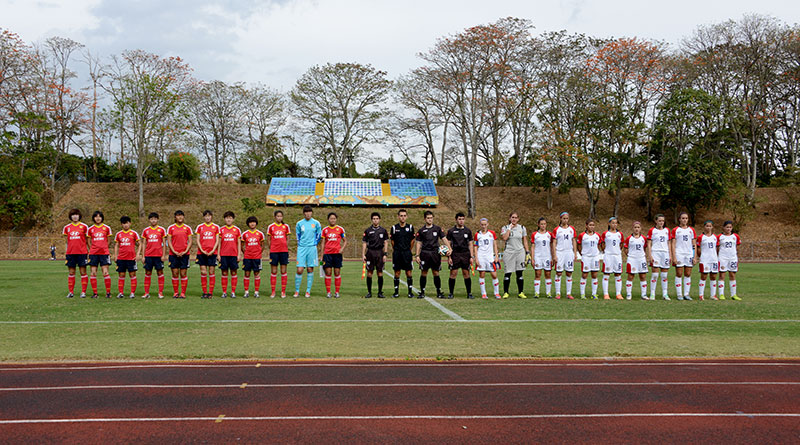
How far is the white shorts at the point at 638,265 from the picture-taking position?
12.5 meters

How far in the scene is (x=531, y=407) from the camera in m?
4.79

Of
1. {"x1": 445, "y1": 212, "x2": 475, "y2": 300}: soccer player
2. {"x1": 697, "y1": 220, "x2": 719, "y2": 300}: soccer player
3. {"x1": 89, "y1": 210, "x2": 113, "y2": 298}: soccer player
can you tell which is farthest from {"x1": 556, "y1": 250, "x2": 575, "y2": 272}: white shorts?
{"x1": 89, "y1": 210, "x2": 113, "y2": 298}: soccer player

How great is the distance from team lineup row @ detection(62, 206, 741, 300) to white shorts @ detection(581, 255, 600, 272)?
2 centimetres

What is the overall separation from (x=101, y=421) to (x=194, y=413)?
717mm

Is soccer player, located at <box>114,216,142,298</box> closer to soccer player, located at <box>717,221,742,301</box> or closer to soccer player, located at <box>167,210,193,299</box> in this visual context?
soccer player, located at <box>167,210,193,299</box>

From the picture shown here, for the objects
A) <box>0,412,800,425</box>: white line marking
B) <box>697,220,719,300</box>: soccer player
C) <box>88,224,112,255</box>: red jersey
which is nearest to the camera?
<box>0,412,800,425</box>: white line marking

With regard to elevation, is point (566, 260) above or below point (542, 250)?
below

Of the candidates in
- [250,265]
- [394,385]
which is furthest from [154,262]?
[394,385]

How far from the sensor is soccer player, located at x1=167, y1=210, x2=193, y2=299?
1210cm

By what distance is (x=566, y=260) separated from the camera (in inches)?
492

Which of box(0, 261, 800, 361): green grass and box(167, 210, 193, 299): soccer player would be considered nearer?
box(0, 261, 800, 361): green grass

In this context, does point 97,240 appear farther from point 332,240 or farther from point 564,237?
point 564,237

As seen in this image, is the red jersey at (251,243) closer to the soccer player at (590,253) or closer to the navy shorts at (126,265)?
the navy shorts at (126,265)

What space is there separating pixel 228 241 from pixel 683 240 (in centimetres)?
1059
